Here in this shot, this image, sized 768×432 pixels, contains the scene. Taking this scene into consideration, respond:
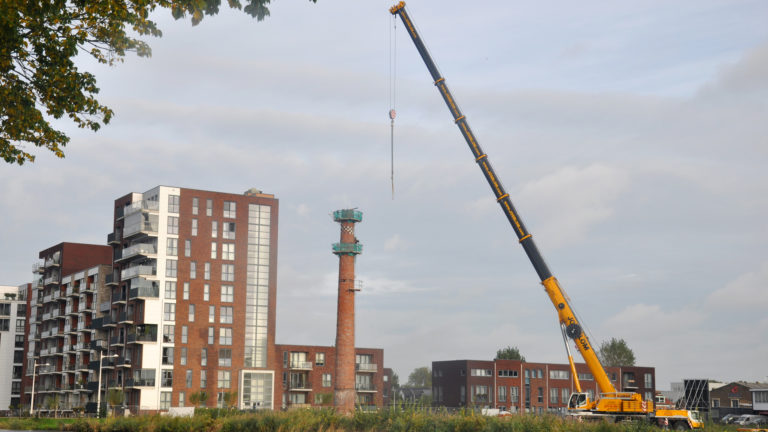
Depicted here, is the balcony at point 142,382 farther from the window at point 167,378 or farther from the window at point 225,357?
the window at point 225,357

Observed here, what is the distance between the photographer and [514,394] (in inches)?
5054

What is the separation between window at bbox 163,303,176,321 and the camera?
337 ft

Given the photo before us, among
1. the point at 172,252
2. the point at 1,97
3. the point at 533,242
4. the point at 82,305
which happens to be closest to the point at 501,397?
the point at 172,252

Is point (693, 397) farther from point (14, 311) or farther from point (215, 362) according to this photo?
point (14, 311)

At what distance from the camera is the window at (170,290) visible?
104 metres

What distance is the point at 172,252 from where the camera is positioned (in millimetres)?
105188

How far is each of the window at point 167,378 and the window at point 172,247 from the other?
15.0 meters

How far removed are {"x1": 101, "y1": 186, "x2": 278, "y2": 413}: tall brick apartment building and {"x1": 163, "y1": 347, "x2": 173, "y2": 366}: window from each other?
0.13 metres

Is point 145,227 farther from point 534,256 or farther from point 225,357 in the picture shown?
point 534,256

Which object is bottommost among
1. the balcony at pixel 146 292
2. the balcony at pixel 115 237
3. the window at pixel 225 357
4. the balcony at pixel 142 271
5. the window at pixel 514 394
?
the window at pixel 514 394

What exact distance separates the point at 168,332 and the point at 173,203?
16802mm

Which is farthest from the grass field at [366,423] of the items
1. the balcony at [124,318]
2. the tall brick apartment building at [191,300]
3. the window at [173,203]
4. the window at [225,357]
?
the window at [173,203]

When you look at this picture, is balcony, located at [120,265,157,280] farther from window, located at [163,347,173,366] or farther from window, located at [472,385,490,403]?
window, located at [472,385,490,403]

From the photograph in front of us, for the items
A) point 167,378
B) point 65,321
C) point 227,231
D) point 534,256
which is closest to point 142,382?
point 167,378
